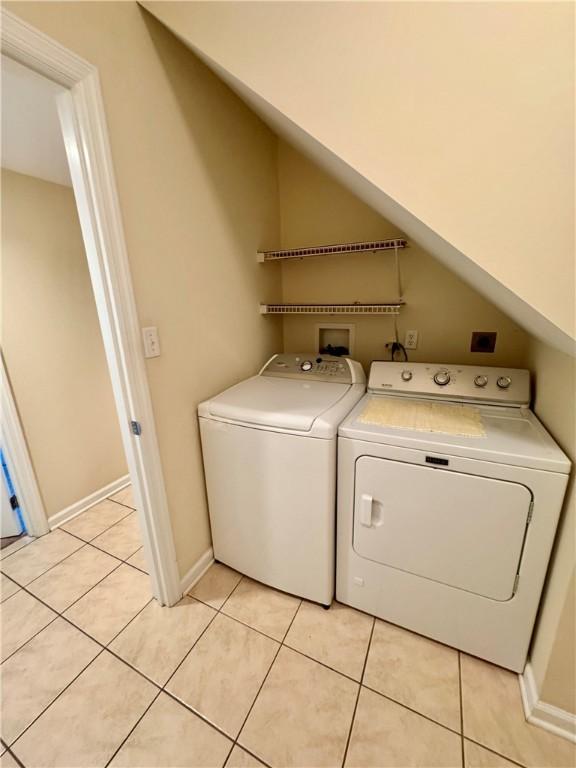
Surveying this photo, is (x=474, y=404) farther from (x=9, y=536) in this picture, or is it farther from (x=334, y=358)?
(x=9, y=536)

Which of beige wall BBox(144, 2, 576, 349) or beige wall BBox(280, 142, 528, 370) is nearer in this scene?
beige wall BBox(144, 2, 576, 349)

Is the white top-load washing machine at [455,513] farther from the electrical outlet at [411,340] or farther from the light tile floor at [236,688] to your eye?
the electrical outlet at [411,340]

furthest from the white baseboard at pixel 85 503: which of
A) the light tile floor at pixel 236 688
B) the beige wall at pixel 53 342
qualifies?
the light tile floor at pixel 236 688

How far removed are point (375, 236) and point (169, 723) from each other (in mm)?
2401

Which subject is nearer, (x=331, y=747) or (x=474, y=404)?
(x=331, y=747)

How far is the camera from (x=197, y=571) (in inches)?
63.4

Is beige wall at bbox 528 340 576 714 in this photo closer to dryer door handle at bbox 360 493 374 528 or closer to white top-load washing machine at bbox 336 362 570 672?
white top-load washing machine at bbox 336 362 570 672

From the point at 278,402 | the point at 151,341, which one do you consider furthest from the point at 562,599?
the point at 151,341

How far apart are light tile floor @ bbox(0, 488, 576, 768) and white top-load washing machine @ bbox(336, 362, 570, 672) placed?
152 mm

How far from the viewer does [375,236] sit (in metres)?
1.86

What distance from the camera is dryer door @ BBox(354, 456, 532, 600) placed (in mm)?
1030

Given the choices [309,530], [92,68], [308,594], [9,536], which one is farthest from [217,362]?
[9,536]

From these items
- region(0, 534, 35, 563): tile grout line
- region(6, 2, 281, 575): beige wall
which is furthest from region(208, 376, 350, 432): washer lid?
region(0, 534, 35, 563): tile grout line

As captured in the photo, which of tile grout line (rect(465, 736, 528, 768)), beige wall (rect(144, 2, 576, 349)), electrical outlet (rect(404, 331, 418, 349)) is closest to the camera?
beige wall (rect(144, 2, 576, 349))
